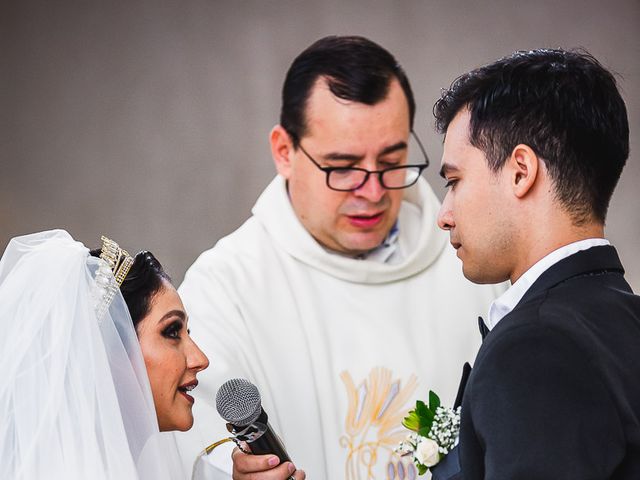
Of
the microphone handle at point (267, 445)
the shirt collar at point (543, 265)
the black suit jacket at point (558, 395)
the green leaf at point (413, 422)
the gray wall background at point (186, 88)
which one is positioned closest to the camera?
the black suit jacket at point (558, 395)

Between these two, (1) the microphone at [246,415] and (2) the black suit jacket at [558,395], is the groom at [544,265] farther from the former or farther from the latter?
(1) the microphone at [246,415]

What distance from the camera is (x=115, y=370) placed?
2008mm

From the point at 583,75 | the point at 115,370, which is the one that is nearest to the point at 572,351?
the point at 583,75

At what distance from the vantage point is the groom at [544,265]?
1577 mm

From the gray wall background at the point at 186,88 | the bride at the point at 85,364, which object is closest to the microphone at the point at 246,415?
the bride at the point at 85,364

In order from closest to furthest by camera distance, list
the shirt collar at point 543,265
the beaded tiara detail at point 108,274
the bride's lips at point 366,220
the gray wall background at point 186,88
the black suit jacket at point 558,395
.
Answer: the black suit jacket at point 558,395 < the shirt collar at point 543,265 < the beaded tiara detail at point 108,274 < the bride's lips at point 366,220 < the gray wall background at point 186,88

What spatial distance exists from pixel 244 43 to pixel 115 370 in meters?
3.18

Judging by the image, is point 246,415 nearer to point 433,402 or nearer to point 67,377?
point 67,377

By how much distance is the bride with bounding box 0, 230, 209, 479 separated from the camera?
5.96 ft

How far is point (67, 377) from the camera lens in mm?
1883

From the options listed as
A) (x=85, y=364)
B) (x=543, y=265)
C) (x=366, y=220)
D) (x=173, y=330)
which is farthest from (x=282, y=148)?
(x=543, y=265)

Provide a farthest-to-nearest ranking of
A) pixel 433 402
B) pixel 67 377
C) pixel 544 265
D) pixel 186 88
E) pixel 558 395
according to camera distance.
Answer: pixel 186 88 → pixel 433 402 → pixel 67 377 → pixel 544 265 → pixel 558 395

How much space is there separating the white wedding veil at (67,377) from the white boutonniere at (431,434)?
0.58m

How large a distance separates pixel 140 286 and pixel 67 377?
35cm
